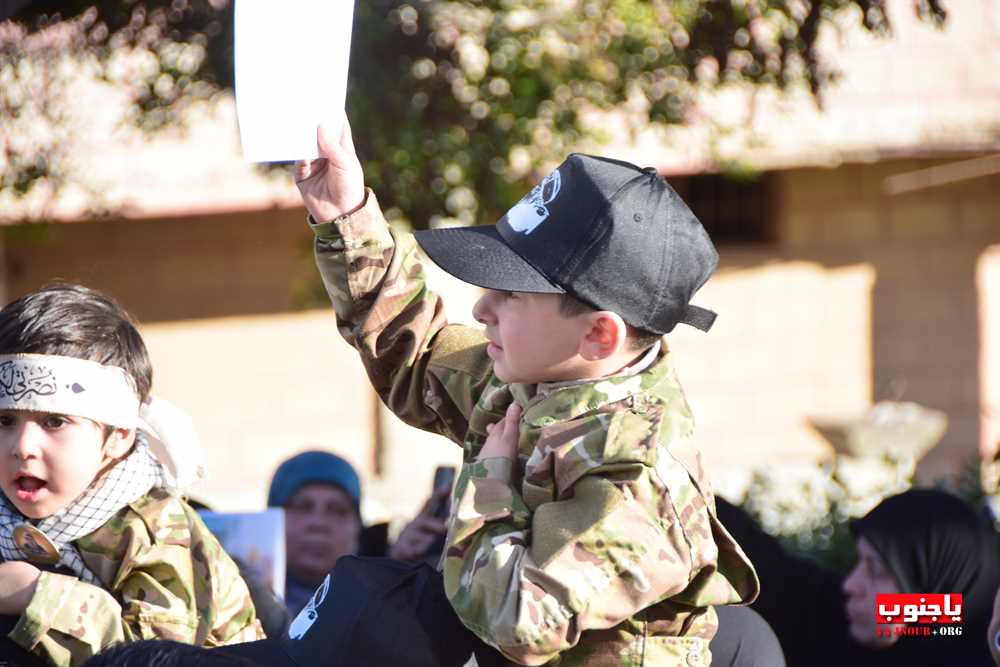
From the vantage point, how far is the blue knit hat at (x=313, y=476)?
15.1ft

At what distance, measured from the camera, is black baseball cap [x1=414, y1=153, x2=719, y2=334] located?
6.51 ft

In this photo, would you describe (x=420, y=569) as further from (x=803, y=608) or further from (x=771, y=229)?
(x=771, y=229)

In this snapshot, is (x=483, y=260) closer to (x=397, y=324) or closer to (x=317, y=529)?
(x=397, y=324)

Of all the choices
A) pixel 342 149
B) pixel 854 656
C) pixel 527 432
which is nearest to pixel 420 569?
pixel 527 432

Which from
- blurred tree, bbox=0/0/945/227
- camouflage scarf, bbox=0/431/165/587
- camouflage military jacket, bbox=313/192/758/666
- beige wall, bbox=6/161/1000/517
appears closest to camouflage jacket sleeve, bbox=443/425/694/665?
camouflage military jacket, bbox=313/192/758/666

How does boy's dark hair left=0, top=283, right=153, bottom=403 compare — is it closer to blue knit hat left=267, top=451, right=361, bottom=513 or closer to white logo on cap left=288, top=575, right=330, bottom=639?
white logo on cap left=288, top=575, right=330, bottom=639

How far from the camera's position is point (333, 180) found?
7.36ft

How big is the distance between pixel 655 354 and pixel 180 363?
9.07 metres

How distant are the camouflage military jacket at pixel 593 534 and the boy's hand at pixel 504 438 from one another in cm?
2

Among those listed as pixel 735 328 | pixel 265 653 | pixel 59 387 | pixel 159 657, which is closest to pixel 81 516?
pixel 59 387

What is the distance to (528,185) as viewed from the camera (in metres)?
6.18

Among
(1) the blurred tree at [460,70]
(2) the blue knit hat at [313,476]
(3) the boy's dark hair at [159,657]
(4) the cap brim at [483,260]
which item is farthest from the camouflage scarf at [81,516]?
(2) the blue knit hat at [313,476]

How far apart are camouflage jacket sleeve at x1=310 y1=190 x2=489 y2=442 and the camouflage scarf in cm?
47

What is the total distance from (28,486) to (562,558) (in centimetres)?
105
